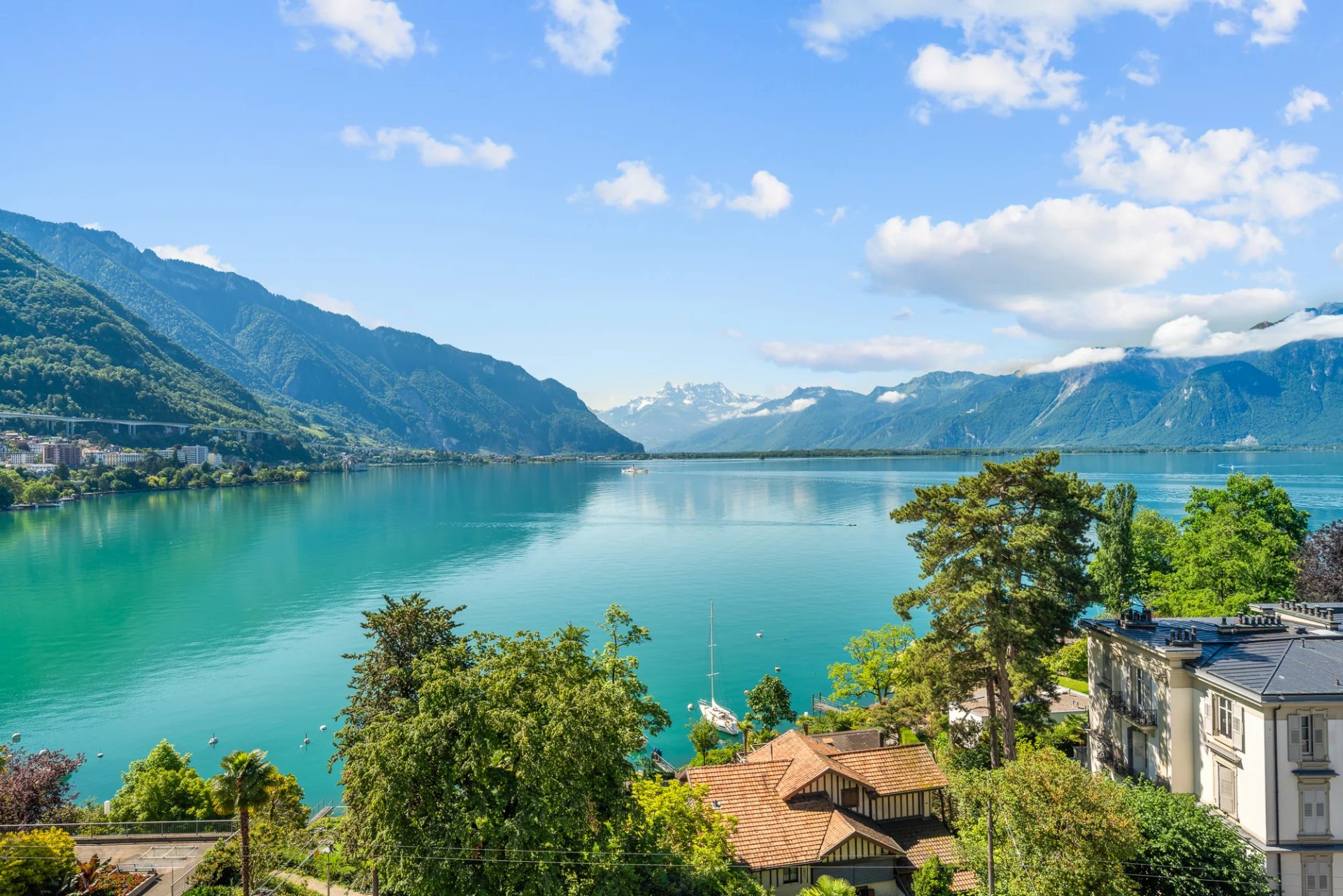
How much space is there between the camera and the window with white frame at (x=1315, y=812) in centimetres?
1892

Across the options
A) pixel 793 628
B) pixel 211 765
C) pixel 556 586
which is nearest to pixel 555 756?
pixel 211 765

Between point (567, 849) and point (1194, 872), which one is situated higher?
point (567, 849)

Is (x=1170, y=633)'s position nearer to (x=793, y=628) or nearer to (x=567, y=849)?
(x=567, y=849)

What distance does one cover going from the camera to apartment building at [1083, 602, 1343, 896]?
1883 centimetres

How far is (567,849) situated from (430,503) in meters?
158

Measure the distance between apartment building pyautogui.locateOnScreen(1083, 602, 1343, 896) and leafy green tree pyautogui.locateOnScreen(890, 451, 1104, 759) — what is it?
237 centimetres

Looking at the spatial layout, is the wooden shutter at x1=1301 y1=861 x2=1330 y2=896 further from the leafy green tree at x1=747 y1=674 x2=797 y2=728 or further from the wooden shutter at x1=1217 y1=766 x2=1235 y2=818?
the leafy green tree at x1=747 y1=674 x2=797 y2=728

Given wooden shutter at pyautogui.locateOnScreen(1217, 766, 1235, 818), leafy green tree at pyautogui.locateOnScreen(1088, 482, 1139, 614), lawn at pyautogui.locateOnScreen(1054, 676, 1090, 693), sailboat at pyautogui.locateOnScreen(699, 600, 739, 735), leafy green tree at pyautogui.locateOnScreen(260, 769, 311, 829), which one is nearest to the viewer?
wooden shutter at pyautogui.locateOnScreen(1217, 766, 1235, 818)

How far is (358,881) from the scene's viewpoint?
22.5 meters

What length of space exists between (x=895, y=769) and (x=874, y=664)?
14.4 meters

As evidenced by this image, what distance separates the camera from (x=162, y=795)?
90.7 feet

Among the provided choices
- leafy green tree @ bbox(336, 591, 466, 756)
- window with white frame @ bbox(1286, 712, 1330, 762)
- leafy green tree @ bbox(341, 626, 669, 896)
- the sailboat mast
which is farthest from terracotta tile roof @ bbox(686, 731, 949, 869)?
the sailboat mast

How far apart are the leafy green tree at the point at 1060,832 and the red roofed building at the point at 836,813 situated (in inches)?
187

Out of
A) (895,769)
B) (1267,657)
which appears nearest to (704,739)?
(895,769)
